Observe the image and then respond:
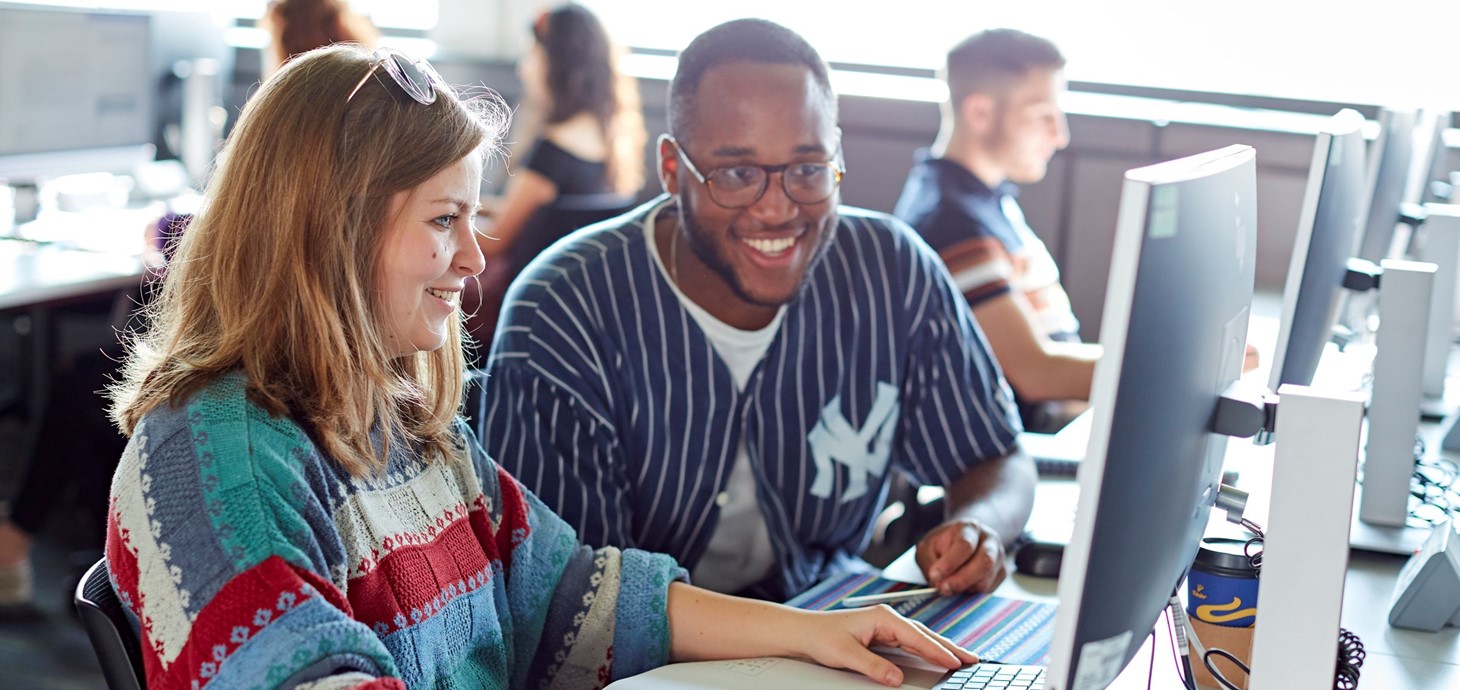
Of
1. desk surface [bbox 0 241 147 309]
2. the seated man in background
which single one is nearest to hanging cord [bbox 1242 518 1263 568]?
the seated man in background

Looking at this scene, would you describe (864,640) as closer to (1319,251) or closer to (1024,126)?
(1319,251)

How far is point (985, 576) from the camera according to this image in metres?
1.46

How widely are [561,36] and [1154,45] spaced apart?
1806mm

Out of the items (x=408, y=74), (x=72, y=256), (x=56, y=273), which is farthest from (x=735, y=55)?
(x=72, y=256)

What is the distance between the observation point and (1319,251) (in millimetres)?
1398

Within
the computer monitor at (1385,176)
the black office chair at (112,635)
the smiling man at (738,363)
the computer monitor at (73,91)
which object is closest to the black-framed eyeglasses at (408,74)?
the black office chair at (112,635)

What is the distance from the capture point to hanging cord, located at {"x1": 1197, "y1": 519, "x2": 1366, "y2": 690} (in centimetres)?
111

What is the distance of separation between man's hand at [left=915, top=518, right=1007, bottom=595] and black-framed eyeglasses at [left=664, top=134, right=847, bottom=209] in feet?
1.39

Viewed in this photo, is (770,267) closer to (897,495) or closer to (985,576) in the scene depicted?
(985,576)

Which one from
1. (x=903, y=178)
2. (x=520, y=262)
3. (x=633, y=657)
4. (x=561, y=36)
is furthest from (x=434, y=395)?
(x=903, y=178)

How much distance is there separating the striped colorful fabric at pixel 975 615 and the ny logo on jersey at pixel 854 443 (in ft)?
0.73

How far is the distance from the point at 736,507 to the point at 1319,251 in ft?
2.33

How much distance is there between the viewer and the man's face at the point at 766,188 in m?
1.63

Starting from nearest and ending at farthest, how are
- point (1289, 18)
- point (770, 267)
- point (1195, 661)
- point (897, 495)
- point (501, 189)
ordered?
1. point (1195, 661)
2. point (770, 267)
3. point (897, 495)
4. point (1289, 18)
5. point (501, 189)
